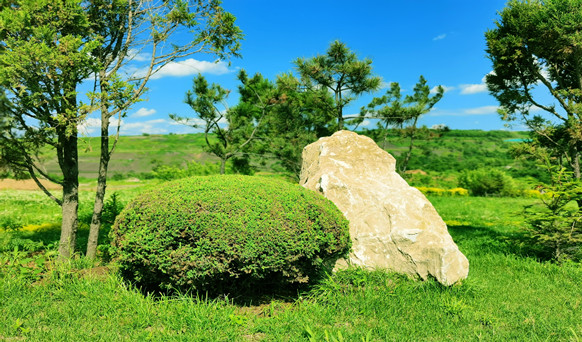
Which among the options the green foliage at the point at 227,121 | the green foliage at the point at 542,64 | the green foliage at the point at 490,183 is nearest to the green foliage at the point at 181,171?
the green foliage at the point at 227,121

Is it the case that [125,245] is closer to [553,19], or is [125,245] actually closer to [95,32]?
[95,32]

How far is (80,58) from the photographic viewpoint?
5457 millimetres

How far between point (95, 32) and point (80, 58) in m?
1.80

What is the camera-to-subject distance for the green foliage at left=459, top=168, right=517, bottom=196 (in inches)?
985

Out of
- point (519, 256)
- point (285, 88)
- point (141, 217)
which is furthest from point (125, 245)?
point (285, 88)

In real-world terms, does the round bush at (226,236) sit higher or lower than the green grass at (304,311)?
higher

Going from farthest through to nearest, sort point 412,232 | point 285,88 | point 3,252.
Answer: point 285,88 < point 3,252 < point 412,232

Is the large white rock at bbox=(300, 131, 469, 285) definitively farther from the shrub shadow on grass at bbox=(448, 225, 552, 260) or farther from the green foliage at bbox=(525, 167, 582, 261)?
the shrub shadow on grass at bbox=(448, 225, 552, 260)

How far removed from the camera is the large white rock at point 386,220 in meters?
5.29

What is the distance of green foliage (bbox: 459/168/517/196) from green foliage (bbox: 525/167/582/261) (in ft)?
64.0

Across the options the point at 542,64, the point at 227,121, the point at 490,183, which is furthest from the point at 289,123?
the point at 490,183

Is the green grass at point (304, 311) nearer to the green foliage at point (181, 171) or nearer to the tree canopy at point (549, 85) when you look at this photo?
the tree canopy at point (549, 85)

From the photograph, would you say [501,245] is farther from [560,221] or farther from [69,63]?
[69,63]

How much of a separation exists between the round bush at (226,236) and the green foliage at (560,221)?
456cm
